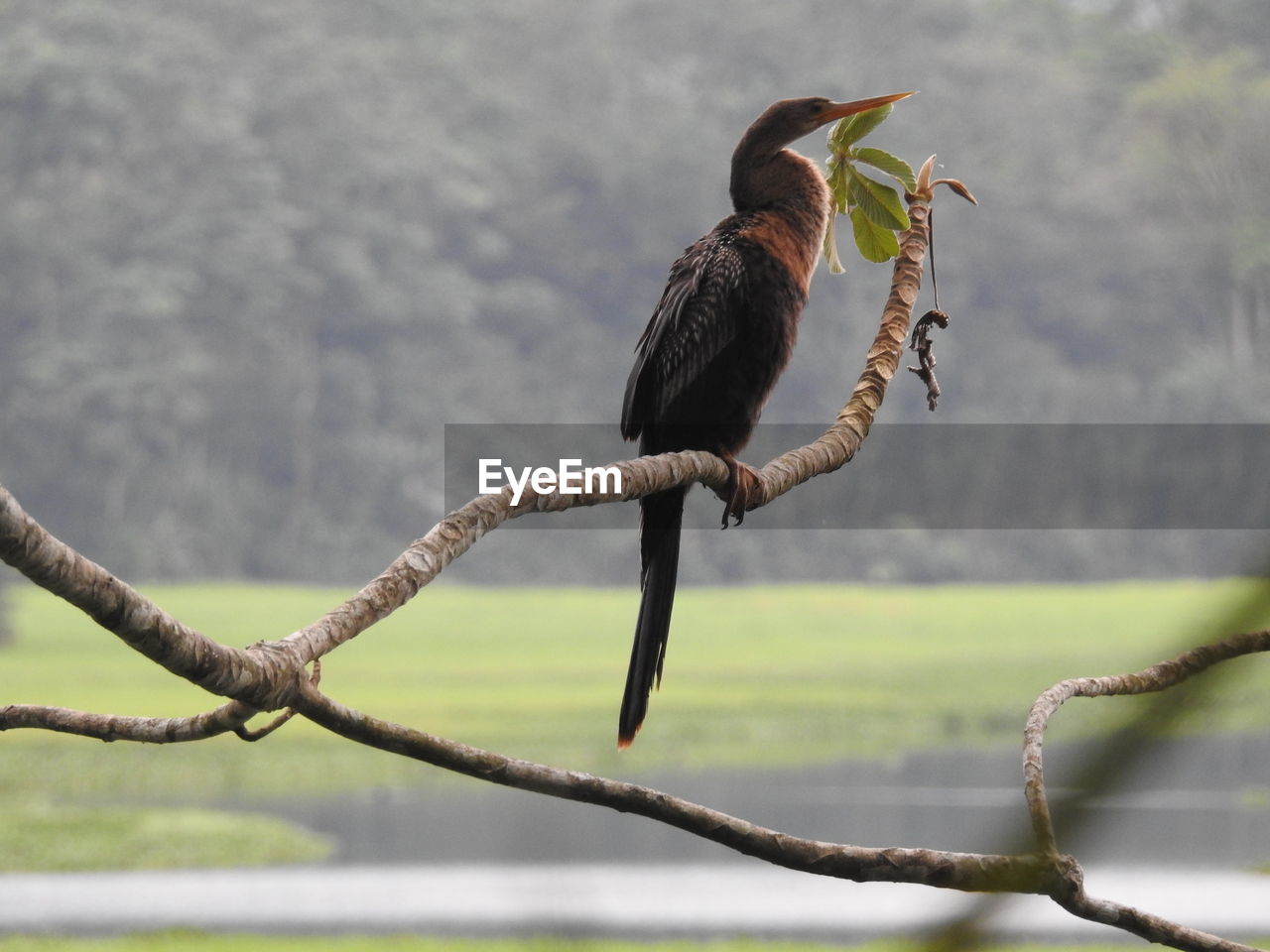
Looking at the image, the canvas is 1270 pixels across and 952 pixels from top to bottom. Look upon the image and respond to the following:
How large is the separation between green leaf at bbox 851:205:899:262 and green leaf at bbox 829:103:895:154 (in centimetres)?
9

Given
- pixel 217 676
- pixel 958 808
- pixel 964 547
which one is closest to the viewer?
pixel 217 676

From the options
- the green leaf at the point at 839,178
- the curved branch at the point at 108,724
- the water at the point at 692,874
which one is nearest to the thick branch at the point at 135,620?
the curved branch at the point at 108,724

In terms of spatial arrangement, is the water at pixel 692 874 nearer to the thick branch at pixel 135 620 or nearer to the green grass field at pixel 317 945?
the green grass field at pixel 317 945

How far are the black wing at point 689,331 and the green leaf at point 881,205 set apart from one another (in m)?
0.29

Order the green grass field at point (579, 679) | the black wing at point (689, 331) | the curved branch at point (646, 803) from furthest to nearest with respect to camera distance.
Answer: the green grass field at point (579, 679) → the black wing at point (689, 331) → the curved branch at point (646, 803)

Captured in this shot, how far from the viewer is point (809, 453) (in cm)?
100

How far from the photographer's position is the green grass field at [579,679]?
10.0 metres

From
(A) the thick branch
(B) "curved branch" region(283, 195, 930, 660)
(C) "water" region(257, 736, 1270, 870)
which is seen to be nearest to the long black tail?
(B) "curved branch" region(283, 195, 930, 660)

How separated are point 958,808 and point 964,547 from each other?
26.2 ft

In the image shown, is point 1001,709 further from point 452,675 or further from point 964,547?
point 452,675

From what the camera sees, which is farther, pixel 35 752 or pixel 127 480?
pixel 127 480

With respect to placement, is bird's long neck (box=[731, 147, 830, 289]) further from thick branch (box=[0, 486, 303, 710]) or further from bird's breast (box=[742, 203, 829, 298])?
thick branch (box=[0, 486, 303, 710])

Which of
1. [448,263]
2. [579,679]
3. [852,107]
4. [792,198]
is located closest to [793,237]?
[792,198]

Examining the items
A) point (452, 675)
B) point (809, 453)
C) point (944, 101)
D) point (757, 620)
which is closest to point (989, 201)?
point (944, 101)
